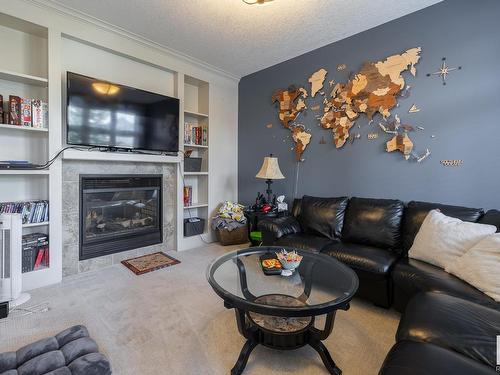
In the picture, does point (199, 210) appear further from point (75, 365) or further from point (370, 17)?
point (370, 17)

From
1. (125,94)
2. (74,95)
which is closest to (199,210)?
(125,94)

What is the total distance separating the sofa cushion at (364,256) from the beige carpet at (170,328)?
36cm

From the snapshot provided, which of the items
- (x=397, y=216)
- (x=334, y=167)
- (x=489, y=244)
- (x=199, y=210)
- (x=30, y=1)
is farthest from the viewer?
(x=199, y=210)

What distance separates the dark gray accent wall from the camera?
210 centimetres

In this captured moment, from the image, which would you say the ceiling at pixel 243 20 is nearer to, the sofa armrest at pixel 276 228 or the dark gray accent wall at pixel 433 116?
the dark gray accent wall at pixel 433 116

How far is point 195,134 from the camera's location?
360 cm

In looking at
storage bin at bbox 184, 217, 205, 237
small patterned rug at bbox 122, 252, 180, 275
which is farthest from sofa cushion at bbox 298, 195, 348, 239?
small patterned rug at bbox 122, 252, 180, 275

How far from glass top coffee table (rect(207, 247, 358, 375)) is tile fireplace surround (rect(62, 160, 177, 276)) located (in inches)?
66.8

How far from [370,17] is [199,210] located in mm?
3132

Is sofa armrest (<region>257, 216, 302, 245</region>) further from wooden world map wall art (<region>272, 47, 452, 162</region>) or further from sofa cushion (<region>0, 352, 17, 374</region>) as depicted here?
sofa cushion (<region>0, 352, 17, 374</region>)

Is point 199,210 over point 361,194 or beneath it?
beneath

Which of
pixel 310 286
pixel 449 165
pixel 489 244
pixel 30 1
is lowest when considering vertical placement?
pixel 310 286

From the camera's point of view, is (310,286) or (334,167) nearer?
(310,286)

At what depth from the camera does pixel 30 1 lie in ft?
7.18
